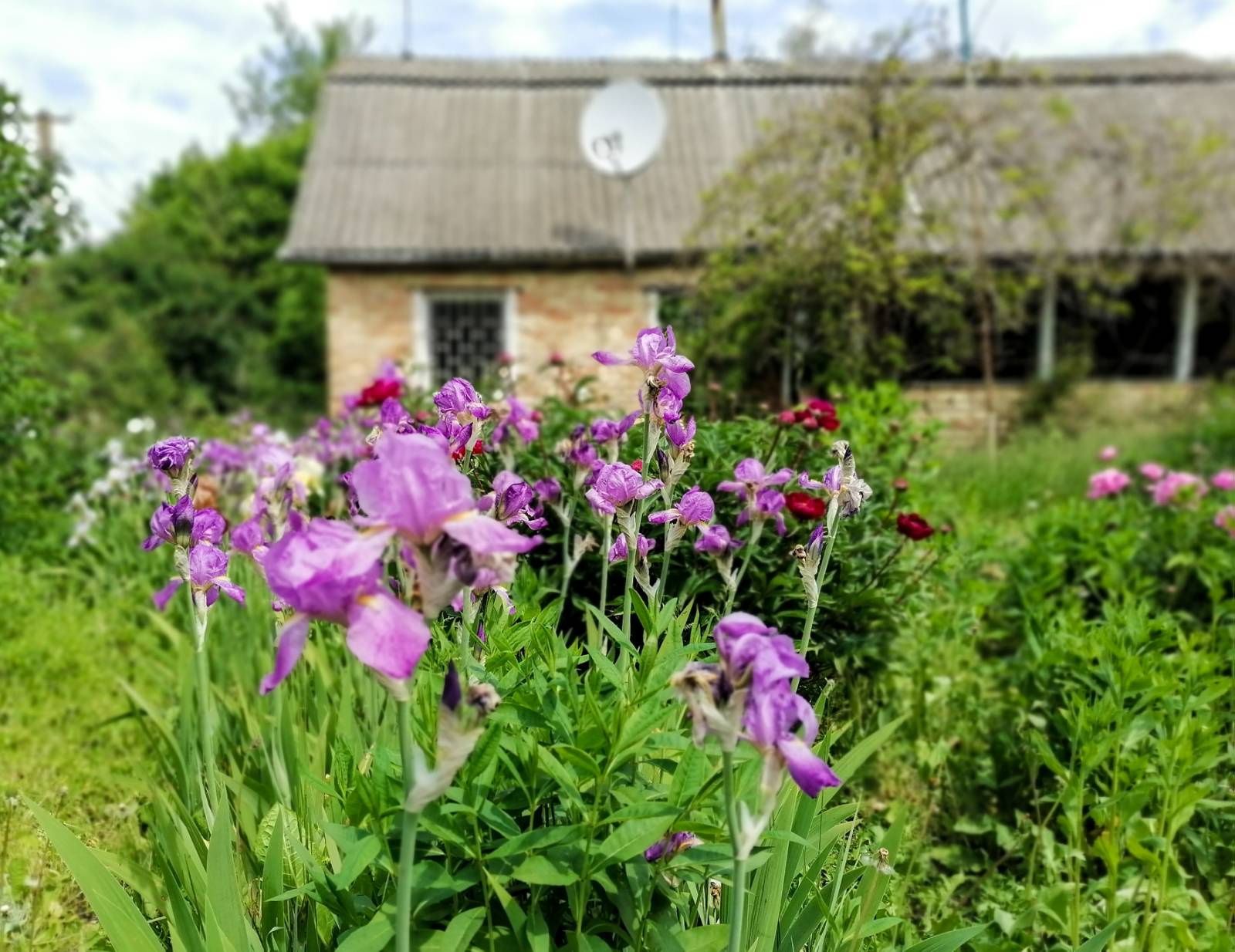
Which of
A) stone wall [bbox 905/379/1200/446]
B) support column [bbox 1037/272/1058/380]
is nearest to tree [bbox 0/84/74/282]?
stone wall [bbox 905/379/1200/446]

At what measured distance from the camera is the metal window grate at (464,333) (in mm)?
10750

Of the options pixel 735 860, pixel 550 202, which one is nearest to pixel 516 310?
pixel 550 202

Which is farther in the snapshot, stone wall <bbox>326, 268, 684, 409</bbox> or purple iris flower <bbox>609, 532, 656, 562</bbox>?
stone wall <bbox>326, 268, 684, 409</bbox>

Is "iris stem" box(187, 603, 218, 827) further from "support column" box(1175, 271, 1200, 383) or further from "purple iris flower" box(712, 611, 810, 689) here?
"support column" box(1175, 271, 1200, 383)

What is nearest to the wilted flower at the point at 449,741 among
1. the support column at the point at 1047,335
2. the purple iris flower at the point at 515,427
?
the purple iris flower at the point at 515,427

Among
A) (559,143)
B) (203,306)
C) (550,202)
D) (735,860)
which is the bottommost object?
(735,860)

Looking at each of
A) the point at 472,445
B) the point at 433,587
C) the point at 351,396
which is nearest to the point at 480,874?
the point at 433,587

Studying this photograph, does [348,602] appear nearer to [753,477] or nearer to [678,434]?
[678,434]

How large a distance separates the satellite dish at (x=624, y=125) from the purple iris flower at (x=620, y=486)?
8.37 meters

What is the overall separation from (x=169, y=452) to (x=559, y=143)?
1091cm

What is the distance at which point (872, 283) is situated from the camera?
720 cm

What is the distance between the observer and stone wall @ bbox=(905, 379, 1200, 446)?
10289 mm

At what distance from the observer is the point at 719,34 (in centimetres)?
1309

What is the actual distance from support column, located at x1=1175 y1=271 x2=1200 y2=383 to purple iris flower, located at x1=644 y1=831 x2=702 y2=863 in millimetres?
11731
